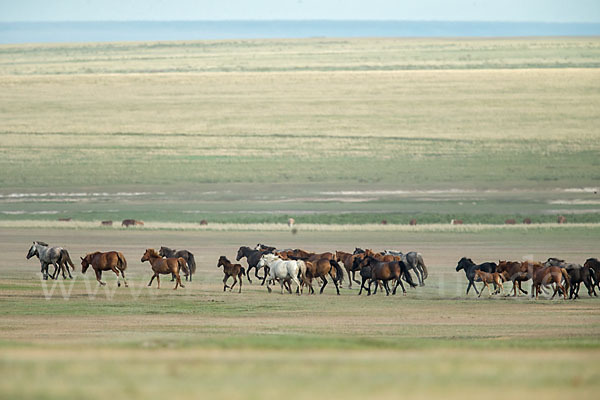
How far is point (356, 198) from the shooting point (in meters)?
48.0

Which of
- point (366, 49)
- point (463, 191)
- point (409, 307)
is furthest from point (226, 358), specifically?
point (366, 49)

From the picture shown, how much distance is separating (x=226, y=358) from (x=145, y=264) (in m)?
18.7

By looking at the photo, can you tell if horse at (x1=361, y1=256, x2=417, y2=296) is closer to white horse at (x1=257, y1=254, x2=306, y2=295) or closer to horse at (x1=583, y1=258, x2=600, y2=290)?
white horse at (x1=257, y1=254, x2=306, y2=295)

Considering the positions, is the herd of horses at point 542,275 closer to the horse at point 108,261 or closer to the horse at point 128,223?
the horse at point 108,261

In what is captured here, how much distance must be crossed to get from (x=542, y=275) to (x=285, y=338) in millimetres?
8960

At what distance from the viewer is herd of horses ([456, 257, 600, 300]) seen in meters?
20.7

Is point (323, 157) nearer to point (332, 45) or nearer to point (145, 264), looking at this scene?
point (145, 264)

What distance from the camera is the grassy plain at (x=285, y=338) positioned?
27.5 ft

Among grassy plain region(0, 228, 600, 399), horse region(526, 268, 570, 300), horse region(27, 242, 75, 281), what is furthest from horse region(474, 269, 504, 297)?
horse region(27, 242, 75, 281)

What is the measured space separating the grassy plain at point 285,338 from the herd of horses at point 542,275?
1.55ft

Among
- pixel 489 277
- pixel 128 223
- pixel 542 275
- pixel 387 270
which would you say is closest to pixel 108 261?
pixel 387 270

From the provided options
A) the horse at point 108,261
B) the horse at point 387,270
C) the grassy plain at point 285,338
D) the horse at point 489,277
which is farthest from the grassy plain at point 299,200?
the horse at point 108,261

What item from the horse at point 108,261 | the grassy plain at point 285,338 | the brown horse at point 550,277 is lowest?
the grassy plain at point 285,338

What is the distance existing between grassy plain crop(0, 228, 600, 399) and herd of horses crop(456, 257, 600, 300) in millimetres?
473
